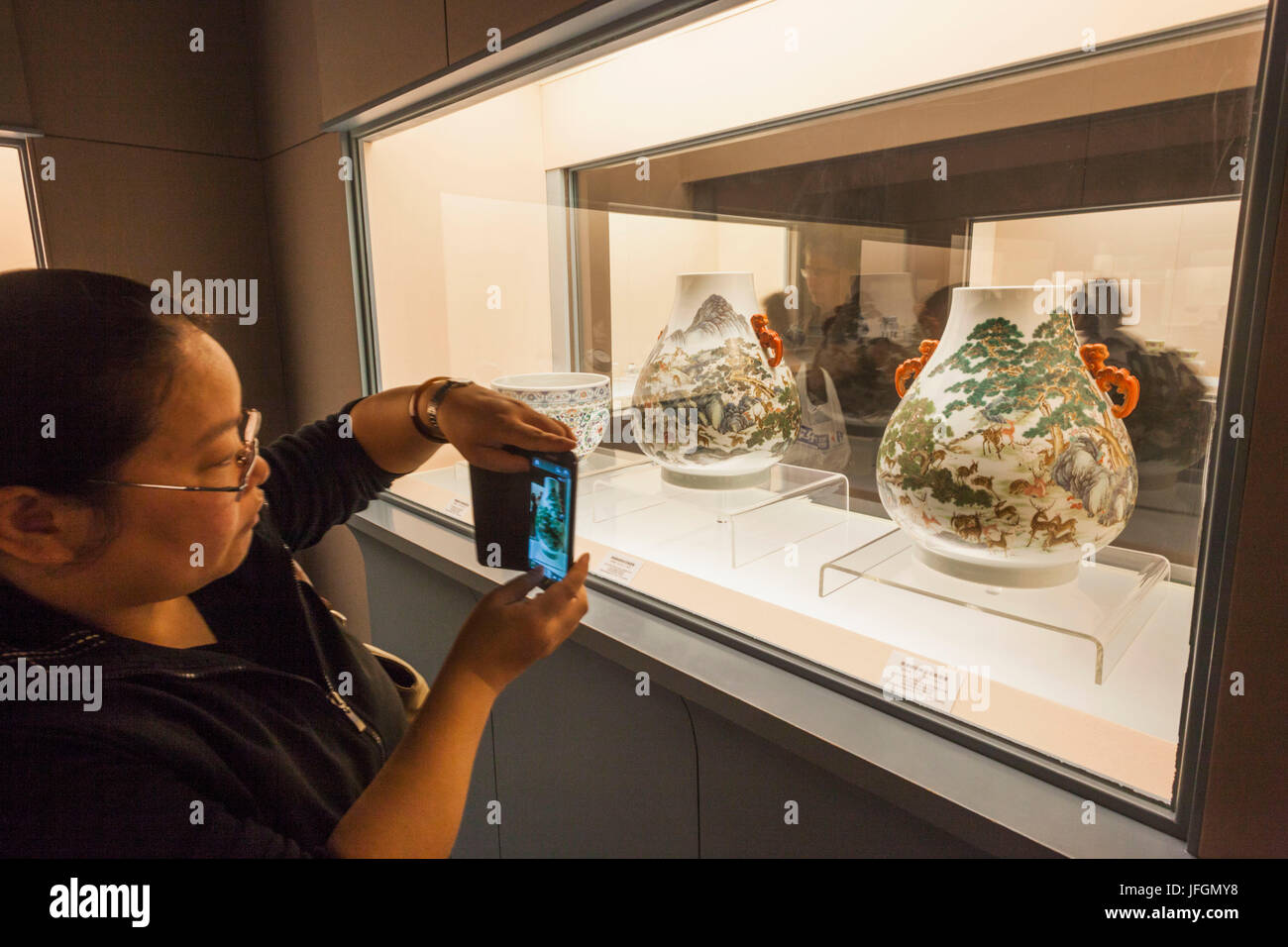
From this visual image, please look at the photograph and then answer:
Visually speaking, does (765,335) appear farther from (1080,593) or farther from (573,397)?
(1080,593)

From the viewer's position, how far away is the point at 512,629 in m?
0.56

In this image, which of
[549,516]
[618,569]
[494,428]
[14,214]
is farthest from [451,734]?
[14,214]

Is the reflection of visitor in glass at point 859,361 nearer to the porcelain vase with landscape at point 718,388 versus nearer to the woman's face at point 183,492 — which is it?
the porcelain vase with landscape at point 718,388

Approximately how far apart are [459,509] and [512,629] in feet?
2.17

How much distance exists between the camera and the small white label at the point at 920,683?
2.05 feet

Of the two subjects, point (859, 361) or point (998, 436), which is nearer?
point (998, 436)

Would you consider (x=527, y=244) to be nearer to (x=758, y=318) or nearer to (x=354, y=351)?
(x=354, y=351)

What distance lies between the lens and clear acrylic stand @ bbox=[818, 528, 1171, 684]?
60 cm

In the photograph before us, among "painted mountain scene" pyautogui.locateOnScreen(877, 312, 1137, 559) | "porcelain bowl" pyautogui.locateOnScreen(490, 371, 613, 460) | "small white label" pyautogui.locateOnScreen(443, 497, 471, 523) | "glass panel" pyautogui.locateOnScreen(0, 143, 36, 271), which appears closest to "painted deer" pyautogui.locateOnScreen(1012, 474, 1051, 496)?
"painted mountain scene" pyautogui.locateOnScreen(877, 312, 1137, 559)

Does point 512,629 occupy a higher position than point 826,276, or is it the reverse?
point 826,276

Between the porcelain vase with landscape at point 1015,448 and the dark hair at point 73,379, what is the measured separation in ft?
1.87

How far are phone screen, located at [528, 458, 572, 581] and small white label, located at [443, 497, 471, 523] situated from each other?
0.50 meters

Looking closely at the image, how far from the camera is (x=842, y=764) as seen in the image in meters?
0.60
